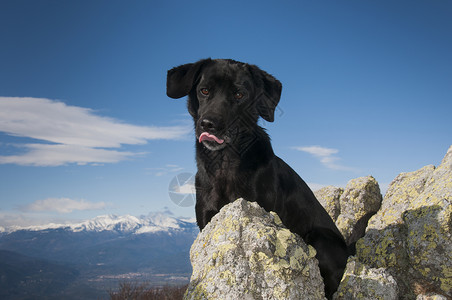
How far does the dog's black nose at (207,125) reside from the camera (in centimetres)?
497

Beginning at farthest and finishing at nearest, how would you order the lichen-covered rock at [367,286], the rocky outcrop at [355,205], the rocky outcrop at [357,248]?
the rocky outcrop at [355,205]
the lichen-covered rock at [367,286]
the rocky outcrop at [357,248]

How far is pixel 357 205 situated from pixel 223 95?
4552mm

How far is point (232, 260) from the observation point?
3830mm

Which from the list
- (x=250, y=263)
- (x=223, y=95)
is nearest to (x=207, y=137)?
(x=223, y=95)

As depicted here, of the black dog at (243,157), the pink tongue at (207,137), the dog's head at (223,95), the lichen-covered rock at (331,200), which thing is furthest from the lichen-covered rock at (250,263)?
the lichen-covered rock at (331,200)

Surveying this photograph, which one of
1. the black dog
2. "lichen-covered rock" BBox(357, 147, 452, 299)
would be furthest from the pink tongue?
"lichen-covered rock" BBox(357, 147, 452, 299)

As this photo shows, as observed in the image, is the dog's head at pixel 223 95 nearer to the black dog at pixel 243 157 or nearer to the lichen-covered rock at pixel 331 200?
the black dog at pixel 243 157

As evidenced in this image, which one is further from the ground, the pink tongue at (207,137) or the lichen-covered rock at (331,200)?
the pink tongue at (207,137)

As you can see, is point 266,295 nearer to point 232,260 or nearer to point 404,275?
point 232,260

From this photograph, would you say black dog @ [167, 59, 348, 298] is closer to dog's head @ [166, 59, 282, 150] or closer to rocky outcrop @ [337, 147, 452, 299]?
dog's head @ [166, 59, 282, 150]

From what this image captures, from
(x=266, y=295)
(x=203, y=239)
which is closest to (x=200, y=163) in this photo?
(x=203, y=239)

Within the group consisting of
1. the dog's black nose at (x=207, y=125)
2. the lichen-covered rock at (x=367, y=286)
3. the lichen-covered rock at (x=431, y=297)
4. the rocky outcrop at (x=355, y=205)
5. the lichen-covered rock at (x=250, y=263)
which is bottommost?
the lichen-covered rock at (x=431, y=297)

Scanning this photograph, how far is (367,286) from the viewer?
4965 mm

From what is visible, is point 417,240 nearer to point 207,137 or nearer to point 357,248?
point 357,248
